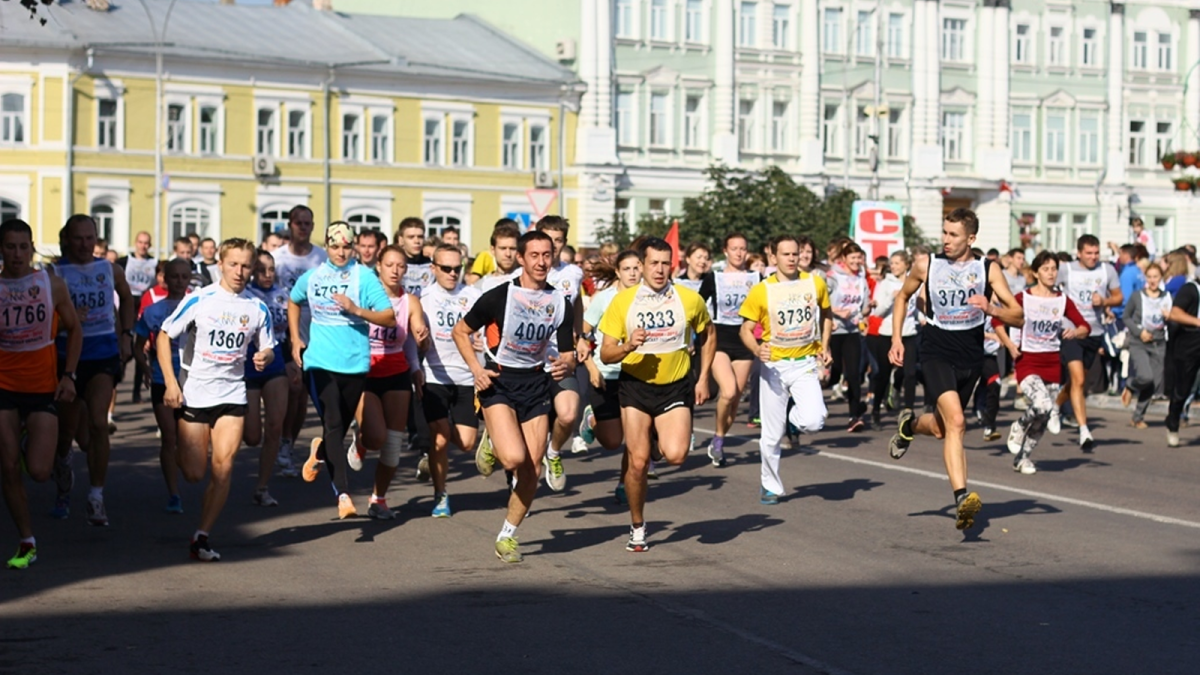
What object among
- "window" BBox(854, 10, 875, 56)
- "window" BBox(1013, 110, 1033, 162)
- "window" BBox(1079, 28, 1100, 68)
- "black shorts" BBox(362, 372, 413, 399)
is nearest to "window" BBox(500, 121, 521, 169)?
"window" BBox(854, 10, 875, 56)

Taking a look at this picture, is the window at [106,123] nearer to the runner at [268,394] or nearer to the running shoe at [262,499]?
the runner at [268,394]

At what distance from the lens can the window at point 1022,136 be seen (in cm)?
6956

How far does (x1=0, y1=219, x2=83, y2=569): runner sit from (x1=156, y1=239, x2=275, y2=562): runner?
0.64 meters

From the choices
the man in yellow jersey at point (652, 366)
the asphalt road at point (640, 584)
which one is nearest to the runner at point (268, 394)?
the asphalt road at point (640, 584)

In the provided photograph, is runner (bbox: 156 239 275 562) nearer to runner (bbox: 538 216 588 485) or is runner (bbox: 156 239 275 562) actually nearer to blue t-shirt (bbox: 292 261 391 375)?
blue t-shirt (bbox: 292 261 391 375)

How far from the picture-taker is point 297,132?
57219 mm

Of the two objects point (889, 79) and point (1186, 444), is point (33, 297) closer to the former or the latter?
point (1186, 444)

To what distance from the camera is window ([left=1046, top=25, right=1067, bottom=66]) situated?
2751 inches

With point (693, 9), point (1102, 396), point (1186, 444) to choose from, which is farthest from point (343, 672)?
point (693, 9)

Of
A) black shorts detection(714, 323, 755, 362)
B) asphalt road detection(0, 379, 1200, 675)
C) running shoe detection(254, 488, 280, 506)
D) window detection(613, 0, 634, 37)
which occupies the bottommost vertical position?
asphalt road detection(0, 379, 1200, 675)

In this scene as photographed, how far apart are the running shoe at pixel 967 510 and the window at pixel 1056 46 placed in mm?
61426

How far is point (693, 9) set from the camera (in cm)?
6369

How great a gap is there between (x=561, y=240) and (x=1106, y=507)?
4.67 m

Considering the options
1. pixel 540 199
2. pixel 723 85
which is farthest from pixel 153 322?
pixel 723 85
